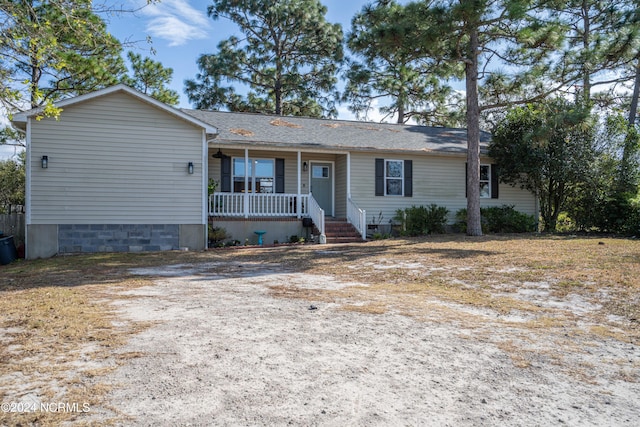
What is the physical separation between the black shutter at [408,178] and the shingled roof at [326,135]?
587mm

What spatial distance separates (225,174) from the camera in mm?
14703

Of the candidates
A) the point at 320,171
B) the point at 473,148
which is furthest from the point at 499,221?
the point at 320,171

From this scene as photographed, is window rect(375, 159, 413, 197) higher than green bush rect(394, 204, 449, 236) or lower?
higher

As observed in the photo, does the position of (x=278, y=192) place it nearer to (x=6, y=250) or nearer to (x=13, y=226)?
(x=13, y=226)

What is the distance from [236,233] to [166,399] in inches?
439

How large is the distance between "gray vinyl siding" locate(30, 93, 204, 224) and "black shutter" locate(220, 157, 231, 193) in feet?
7.03

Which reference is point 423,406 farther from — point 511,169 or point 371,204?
point 511,169

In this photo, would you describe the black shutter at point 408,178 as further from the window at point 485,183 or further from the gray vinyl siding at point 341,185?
the window at point 485,183

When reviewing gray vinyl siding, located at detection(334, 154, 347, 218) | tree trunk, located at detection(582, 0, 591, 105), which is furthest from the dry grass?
tree trunk, located at detection(582, 0, 591, 105)

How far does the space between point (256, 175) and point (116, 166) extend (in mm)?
4696

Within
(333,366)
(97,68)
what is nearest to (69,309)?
(333,366)

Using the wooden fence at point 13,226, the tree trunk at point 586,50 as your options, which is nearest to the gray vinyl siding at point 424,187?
the tree trunk at point 586,50

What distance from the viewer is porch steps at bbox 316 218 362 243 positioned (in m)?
13.9

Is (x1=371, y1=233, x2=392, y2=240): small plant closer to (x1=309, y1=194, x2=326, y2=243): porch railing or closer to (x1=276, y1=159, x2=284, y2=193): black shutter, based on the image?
(x1=309, y1=194, x2=326, y2=243): porch railing
